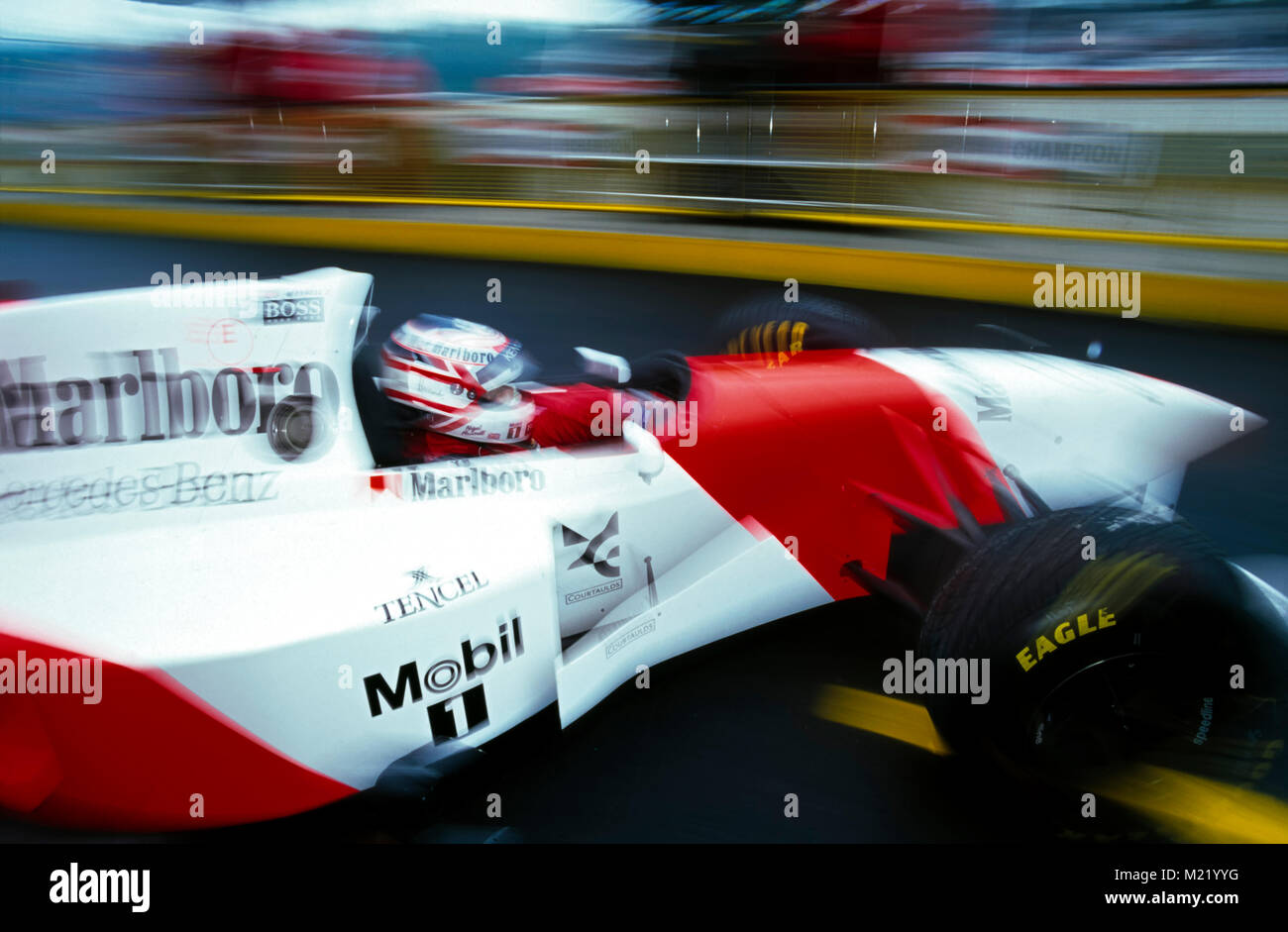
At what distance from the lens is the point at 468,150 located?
3559 mm

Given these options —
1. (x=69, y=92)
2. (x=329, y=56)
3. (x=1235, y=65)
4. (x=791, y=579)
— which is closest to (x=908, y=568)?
(x=791, y=579)

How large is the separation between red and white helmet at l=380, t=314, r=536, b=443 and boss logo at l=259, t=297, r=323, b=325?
17cm

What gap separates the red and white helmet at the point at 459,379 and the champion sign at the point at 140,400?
208 mm

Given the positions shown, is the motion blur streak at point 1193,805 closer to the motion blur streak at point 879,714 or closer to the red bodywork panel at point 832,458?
the motion blur streak at point 879,714

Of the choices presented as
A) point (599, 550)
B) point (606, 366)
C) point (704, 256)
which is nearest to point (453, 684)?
point (599, 550)

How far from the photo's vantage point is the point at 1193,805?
1.42m

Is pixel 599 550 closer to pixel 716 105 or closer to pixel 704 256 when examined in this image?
pixel 704 256

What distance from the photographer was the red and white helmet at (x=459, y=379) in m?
1.65

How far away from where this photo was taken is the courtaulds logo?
1540mm

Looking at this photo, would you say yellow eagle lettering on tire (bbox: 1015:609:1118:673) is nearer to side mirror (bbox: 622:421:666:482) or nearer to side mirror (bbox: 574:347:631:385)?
side mirror (bbox: 622:421:666:482)

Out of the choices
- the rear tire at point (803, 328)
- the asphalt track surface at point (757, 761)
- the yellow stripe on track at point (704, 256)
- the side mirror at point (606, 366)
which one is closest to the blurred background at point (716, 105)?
the yellow stripe on track at point (704, 256)

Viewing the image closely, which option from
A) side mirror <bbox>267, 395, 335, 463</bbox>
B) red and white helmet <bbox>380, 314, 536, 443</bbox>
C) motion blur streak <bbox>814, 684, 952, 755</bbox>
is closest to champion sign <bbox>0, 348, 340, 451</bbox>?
side mirror <bbox>267, 395, 335, 463</bbox>

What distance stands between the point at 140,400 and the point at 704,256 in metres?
2.70
